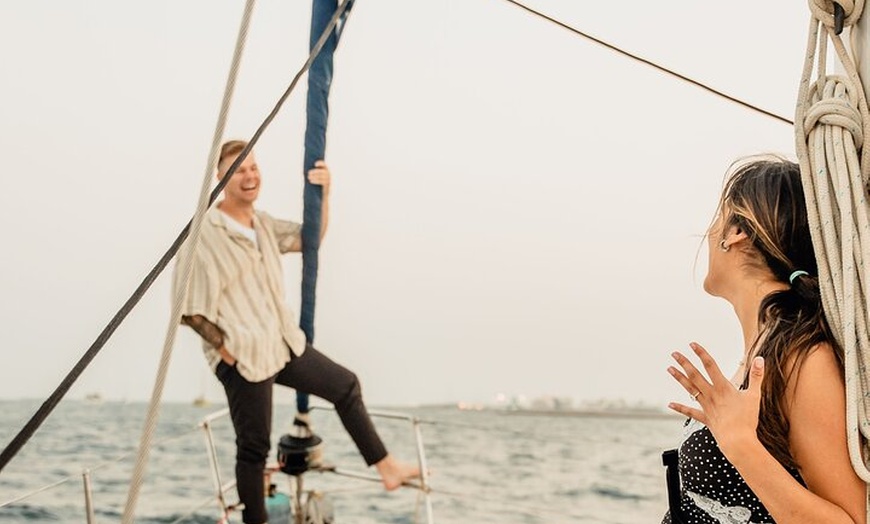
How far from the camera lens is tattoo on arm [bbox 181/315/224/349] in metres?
2.19

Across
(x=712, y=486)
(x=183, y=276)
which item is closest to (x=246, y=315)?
(x=183, y=276)

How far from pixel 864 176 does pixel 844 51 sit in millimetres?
151

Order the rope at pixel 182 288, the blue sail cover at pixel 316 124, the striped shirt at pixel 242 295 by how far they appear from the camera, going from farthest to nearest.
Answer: the blue sail cover at pixel 316 124, the striped shirt at pixel 242 295, the rope at pixel 182 288

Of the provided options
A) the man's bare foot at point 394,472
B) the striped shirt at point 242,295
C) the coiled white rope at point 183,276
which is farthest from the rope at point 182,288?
A: the man's bare foot at point 394,472

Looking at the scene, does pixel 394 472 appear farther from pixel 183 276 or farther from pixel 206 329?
pixel 183 276

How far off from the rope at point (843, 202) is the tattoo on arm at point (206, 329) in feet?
5.35

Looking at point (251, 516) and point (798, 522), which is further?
point (251, 516)

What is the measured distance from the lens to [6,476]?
16.1 meters

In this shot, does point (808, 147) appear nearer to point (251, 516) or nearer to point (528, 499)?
point (251, 516)

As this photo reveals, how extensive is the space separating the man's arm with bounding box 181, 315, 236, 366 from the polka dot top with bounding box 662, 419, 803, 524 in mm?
1486

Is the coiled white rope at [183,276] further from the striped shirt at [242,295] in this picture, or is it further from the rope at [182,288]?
the striped shirt at [242,295]

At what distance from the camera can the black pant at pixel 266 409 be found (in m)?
2.26

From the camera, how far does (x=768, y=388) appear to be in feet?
2.81

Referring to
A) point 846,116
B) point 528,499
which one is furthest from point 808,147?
point 528,499
